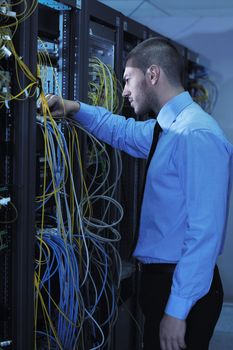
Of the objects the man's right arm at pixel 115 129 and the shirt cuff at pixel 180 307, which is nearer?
the shirt cuff at pixel 180 307

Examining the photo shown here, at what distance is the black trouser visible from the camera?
169 cm

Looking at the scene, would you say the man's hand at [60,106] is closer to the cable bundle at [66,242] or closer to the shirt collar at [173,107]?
the cable bundle at [66,242]

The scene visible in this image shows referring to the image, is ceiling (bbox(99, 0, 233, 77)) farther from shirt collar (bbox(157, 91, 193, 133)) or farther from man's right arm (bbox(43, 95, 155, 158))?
shirt collar (bbox(157, 91, 193, 133))

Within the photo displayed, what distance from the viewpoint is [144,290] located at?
1810 mm

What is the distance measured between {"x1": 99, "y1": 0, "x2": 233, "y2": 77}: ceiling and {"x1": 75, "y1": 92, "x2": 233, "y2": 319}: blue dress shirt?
292 cm

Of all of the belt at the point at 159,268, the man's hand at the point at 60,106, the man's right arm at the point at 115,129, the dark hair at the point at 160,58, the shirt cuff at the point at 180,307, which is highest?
the dark hair at the point at 160,58

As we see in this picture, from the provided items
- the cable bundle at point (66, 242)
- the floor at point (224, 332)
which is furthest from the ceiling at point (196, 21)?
the cable bundle at point (66, 242)

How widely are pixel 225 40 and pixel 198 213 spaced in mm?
3352

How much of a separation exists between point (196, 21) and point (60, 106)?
312cm

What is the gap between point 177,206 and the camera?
170 cm

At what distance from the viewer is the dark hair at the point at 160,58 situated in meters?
1.81

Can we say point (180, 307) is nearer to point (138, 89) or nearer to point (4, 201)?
point (4, 201)

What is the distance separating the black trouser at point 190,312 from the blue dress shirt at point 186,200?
0.25 ft

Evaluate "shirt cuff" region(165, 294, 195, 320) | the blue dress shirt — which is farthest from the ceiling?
"shirt cuff" region(165, 294, 195, 320)
